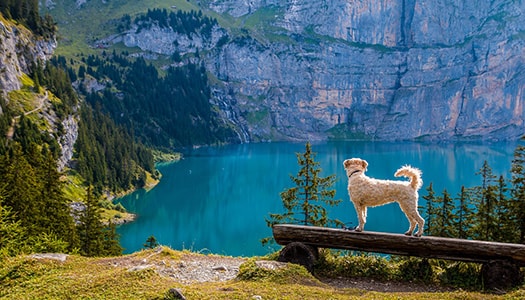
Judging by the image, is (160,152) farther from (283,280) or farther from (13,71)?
(283,280)

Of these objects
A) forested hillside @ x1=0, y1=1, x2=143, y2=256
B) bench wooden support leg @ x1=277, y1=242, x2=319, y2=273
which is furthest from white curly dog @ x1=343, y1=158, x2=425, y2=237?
forested hillside @ x1=0, y1=1, x2=143, y2=256

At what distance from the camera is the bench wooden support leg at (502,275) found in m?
10.5

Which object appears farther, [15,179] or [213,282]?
[15,179]

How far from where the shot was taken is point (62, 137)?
79688 millimetres

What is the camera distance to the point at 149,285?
33.7 ft

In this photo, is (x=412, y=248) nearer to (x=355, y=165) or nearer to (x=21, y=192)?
(x=355, y=165)

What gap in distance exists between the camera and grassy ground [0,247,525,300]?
9.60 metres

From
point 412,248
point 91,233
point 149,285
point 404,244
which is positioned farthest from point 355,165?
point 91,233

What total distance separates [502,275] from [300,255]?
5.44 metres

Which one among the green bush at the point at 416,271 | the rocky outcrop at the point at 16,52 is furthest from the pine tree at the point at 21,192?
the rocky outcrop at the point at 16,52

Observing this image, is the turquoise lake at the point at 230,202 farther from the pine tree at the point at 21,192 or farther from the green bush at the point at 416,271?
the green bush at the point at 416,271

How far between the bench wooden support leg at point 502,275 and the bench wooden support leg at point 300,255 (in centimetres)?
471

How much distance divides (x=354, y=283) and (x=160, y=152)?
6906 inches

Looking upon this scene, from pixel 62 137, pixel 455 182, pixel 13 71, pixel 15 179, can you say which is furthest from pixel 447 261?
pixel 455 182
